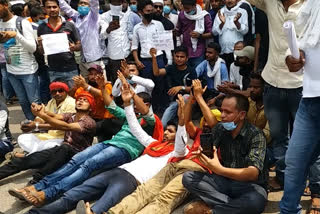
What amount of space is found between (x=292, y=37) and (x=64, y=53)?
3860 mm

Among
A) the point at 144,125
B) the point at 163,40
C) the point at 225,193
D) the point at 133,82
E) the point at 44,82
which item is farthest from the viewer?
the point at 44,82

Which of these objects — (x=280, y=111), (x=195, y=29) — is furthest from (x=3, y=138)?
(x=280, y=111)

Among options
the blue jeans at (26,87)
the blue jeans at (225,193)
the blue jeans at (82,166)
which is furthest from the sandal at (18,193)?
the blue jeans at (26,87)

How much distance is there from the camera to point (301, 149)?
258cm

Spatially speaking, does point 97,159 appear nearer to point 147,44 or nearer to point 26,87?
point 26,87

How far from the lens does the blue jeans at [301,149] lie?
251cm

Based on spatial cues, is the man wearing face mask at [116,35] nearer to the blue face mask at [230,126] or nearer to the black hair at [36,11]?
the black hair at [36,11]

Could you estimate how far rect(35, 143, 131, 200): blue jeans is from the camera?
3.87m

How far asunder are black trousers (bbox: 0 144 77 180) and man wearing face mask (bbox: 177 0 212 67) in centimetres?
268

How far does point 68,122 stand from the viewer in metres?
4.53

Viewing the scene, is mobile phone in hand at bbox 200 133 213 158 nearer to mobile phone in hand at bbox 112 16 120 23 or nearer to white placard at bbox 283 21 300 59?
white placard at bbox 283 21 300 59

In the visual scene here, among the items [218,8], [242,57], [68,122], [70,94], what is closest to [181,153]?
[68,122]

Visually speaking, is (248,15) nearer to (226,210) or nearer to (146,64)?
(146,64)

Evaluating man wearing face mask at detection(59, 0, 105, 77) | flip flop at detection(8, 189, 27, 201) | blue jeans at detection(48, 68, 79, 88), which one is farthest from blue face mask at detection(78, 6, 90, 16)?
flip flop at detection(8, 189, 27, 201)
